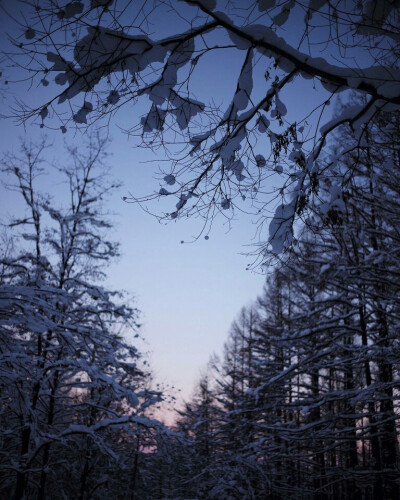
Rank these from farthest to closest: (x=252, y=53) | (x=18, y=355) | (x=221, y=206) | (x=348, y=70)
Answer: (x=18, y=355)
(x=221, y=206)
(x=252, y=53)
(x=348, y=70)

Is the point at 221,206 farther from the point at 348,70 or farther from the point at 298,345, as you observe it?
the point at 298,345

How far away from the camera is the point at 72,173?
8773 mm

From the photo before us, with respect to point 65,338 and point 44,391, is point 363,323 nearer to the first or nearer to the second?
point 65,338

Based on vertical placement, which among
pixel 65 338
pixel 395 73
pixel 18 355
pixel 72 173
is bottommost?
pixel 18 355

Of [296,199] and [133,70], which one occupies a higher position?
[133,70]

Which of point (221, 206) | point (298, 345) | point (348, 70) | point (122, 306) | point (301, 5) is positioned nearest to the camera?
point (301, 5)

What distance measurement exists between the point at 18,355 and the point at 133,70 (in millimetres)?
4201

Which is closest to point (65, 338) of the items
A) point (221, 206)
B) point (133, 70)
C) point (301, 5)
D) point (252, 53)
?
point (221, 206)

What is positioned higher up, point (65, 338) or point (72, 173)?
point (72, 173)

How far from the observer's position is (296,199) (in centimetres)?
235

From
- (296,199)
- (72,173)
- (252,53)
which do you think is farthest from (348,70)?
(72,173)

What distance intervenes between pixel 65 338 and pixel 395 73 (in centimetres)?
621

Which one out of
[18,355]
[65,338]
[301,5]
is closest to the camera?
[301,5]

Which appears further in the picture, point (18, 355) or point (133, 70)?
point (18, 355)
